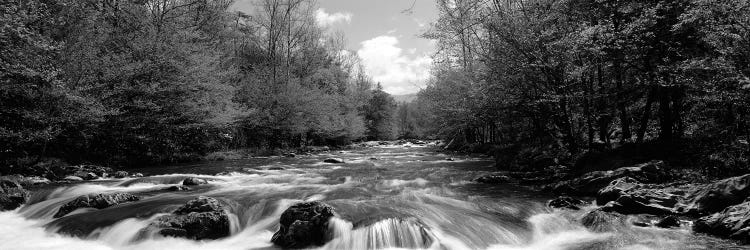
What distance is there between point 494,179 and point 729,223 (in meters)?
7.08

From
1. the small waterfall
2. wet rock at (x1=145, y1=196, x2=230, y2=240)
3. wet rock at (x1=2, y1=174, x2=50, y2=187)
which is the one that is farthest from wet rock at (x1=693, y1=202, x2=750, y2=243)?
wet rock at (x1=2, y1=174, x2=50, y2=187)

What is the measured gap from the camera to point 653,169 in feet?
34.9

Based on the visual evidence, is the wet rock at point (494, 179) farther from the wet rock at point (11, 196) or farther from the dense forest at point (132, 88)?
Answer: the dense forest at point (132, 88)

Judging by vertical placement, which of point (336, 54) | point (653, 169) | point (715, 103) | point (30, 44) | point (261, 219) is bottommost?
point (261, 219)

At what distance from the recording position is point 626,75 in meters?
13.8

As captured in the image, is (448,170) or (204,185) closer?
(204,185)

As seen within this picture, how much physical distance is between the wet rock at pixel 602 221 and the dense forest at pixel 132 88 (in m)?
15.3

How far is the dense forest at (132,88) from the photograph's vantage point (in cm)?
1397

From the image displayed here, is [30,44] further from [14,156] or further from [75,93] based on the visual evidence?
[14,156]

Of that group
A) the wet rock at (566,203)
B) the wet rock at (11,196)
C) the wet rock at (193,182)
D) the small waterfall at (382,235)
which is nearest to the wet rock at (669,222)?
the wet rock at (566,203)

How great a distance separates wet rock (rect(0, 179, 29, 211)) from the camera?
963cm

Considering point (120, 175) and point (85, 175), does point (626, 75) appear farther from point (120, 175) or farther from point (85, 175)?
point (85, 175)

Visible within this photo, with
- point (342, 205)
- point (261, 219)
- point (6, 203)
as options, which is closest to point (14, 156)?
point (6, 203)

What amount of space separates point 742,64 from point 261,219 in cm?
1034
